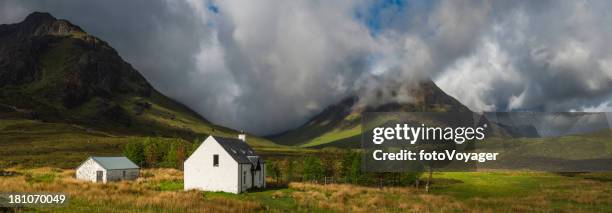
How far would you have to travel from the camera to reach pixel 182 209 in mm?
31453

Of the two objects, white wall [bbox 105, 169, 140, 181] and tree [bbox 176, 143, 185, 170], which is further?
tree [bbox 176, 143, 185, 170]

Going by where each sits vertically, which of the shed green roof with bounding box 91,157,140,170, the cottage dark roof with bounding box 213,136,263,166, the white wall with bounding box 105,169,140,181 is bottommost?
the white wall with bounding box 105,169,140,181

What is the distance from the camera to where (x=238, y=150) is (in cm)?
6312

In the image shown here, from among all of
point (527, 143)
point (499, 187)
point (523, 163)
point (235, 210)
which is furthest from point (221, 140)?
point (527, 143)

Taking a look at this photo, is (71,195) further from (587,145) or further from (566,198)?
(587,145)

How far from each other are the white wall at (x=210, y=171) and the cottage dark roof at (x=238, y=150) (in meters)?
0.85

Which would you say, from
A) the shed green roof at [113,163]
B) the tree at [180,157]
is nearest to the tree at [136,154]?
the tree at [180,157]

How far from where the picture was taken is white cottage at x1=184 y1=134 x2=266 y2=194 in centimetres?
5690

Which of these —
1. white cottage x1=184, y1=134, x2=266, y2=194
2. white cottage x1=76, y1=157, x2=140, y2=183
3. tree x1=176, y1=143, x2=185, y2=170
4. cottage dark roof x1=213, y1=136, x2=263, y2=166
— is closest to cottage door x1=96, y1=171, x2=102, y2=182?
white cottage x1=76, y1=157, x2=140, y2=183

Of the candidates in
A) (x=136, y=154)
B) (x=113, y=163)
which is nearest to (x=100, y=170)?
(x=113, y=163)

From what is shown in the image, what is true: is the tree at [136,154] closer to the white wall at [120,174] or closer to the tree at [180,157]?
the tree at [180,157]

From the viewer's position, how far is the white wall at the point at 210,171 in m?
56.9

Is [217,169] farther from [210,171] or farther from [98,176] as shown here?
[98,176]

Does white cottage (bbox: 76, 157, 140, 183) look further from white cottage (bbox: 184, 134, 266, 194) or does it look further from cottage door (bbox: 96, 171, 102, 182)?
white cottage (bbox: 184, 134, 266, 194)
